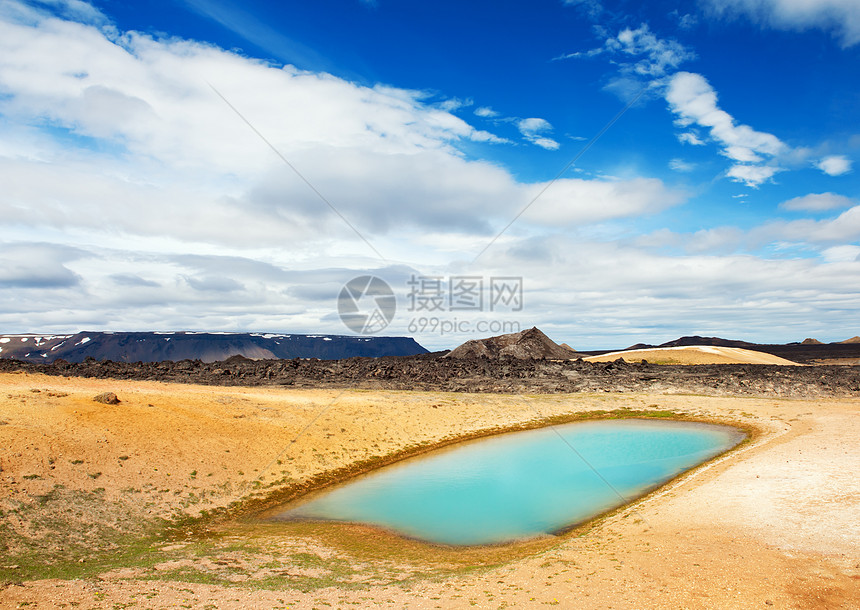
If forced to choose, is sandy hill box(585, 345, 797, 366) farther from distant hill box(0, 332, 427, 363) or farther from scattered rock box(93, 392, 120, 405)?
distant hill box(0, 332, 427, 363)

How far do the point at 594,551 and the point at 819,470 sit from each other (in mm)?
10220

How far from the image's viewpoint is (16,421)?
17.3 m

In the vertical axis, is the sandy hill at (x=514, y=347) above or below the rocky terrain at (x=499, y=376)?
above

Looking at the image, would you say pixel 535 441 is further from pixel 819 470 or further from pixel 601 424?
pixel 819 470

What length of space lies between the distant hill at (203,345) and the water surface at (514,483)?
117 metres

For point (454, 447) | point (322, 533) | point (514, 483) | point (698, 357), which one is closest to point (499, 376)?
point (454, 447)

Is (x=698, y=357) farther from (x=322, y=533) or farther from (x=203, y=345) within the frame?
(x=203, y=345)

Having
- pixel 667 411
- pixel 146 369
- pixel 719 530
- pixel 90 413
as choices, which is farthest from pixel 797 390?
pixel 146 369

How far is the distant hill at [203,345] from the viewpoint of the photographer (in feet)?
461

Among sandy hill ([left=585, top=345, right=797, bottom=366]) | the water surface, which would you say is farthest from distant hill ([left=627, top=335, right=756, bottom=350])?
the water surface

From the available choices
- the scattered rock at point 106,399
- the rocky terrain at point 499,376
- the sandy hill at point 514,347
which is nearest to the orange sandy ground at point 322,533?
the scattered rock at point 106,399

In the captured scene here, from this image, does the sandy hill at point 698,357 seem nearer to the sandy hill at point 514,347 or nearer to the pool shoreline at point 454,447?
the sandy hill at point 514,347

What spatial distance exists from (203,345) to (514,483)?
15679cm

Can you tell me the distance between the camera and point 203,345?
156250 millimetres
